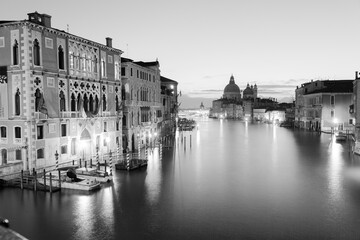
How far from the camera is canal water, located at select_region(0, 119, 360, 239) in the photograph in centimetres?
1516

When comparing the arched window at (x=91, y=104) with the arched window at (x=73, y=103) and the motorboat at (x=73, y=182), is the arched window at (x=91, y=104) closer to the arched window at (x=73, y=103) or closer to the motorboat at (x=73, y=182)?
the arched window at (x=73, y=103)

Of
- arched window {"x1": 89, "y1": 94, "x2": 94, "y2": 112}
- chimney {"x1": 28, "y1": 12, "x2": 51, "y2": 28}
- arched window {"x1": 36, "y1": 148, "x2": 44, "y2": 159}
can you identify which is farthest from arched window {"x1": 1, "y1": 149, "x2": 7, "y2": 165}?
chimney {"x1": 28, "y1": 12, "x2": 51, "y2": 28}

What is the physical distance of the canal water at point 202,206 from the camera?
15.2m

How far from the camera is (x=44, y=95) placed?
26578 mm

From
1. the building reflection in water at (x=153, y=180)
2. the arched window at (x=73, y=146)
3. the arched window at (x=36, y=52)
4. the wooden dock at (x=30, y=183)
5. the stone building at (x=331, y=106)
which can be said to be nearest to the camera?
the building reflection in water at (x=153, y=180)

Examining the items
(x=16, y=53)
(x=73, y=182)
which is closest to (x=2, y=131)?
(x=16, y=53)

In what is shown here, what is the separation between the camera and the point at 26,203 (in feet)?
63.7

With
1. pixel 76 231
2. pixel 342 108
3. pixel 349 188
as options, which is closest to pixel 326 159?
pixel 349 188

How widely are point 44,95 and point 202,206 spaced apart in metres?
15.7

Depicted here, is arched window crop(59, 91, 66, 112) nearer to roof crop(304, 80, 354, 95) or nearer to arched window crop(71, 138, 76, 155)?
arched window crop(71, 138, 76, 155)

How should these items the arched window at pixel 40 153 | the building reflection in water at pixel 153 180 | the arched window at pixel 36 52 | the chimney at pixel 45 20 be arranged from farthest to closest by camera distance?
the chimney at pixel 45 20 < the arched window at pixel 40 153 < the arched window at pixel 36 52 < the building reflection in water at pixel 153 180

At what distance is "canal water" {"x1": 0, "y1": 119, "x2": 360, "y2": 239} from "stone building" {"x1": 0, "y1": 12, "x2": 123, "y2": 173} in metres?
5.03

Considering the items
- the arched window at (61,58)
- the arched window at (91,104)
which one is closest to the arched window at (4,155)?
the arched window at (61,58)

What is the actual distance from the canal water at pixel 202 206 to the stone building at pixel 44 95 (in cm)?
503
